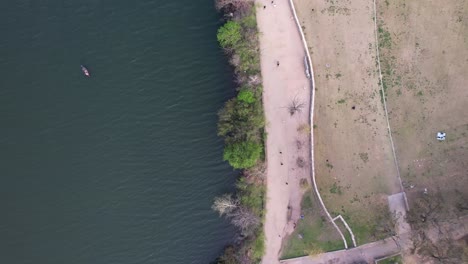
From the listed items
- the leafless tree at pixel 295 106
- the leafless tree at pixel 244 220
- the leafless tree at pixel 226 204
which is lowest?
the leafless tree at pixel 244 220

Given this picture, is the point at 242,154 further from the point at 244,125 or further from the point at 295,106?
the point at 295,106

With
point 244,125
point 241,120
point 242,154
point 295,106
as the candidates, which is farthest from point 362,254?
point 241,120

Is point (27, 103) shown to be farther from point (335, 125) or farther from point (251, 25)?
point (335, 125)

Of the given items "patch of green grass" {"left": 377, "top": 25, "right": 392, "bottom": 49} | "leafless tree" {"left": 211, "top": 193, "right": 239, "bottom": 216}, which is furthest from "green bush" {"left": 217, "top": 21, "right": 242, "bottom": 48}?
"leafless tree" {"left": 211, "top": 193, "right": 239, "bottom": 216}

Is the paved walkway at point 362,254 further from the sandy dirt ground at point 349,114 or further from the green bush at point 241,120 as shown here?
the green bush at point 241,120

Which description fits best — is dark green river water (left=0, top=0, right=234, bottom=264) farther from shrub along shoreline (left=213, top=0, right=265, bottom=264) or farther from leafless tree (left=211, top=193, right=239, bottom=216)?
shrub along shoreline (left=213, top=0, right=265, bottom=264)

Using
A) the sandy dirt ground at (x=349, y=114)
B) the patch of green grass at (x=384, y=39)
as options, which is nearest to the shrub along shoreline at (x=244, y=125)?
the sandy dirt ground at (x=349, y=114)
